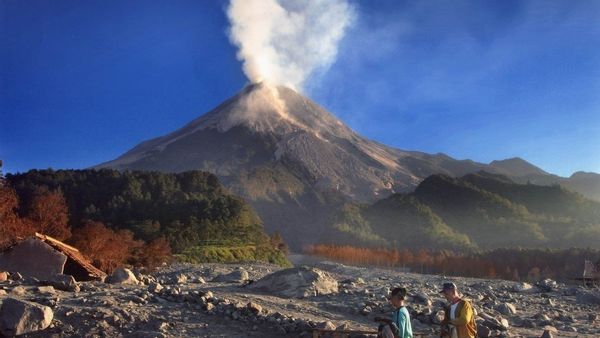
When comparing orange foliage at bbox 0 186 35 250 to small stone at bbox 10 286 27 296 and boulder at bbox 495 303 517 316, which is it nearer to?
small stone at bbox 10 286 27 296

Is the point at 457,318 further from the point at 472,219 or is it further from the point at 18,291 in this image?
the point at 472,219

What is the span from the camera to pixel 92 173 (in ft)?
247

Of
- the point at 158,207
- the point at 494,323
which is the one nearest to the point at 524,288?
the point at 494,323

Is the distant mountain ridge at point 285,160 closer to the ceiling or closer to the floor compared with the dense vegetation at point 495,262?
closer to the ceiling

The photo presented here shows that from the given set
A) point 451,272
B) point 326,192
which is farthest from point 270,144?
point 451,272

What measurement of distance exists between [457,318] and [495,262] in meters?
61.7

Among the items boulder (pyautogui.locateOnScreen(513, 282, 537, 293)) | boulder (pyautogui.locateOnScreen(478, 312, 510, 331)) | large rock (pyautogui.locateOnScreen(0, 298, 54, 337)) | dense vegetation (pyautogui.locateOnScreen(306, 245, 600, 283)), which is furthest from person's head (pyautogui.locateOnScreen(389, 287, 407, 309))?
dense vegetation (pyautogui.locateOnScreen(306, 245, 600, 283))

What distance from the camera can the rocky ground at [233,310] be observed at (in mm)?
10594

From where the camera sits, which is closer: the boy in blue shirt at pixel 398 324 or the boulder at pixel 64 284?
the boy in blue shirt at pixel 398 324

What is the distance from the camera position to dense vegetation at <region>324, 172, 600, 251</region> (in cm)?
9262

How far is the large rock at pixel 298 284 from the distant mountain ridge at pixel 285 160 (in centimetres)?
10700

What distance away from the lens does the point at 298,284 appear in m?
15.8

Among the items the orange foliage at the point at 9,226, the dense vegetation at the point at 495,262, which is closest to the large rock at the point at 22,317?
the orange foliage at the point at 9,226

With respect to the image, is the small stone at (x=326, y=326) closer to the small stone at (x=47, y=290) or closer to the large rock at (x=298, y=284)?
the large rock at (x=298, y=284)
